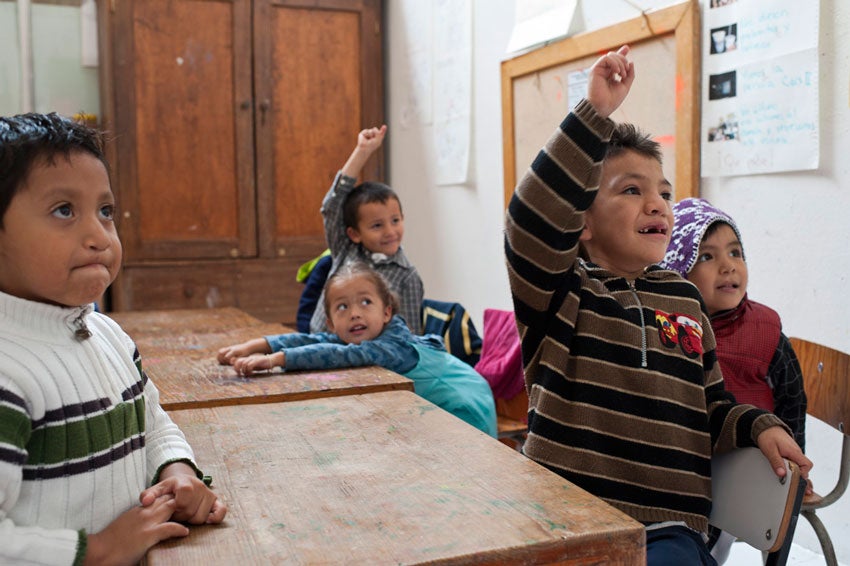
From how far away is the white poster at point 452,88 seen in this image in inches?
153

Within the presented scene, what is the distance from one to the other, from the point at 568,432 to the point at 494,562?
22.1 inches

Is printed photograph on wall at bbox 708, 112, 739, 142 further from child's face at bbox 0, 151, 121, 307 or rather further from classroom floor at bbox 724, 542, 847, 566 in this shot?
child's face at bbox 0, 151, 121, 307

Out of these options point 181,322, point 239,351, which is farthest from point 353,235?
point 239,351

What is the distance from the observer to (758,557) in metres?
2.21

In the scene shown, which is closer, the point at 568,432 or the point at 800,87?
the point at 568,432

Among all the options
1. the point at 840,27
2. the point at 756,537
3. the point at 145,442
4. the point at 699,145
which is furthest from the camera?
the point at 699,145

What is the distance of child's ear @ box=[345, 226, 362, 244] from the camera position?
276cm

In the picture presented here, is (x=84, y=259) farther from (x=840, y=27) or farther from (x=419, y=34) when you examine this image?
(x=419, y=34)

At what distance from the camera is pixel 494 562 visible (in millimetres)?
703

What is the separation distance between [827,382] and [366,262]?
1506mm

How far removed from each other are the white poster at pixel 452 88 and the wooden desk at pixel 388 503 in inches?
115

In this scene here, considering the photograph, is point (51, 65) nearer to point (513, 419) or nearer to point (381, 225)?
point (381, 225)

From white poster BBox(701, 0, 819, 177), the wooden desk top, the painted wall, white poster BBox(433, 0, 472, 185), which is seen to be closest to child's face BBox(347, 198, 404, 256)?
the wooden desk top

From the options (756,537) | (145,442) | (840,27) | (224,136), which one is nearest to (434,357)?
(756,537)
